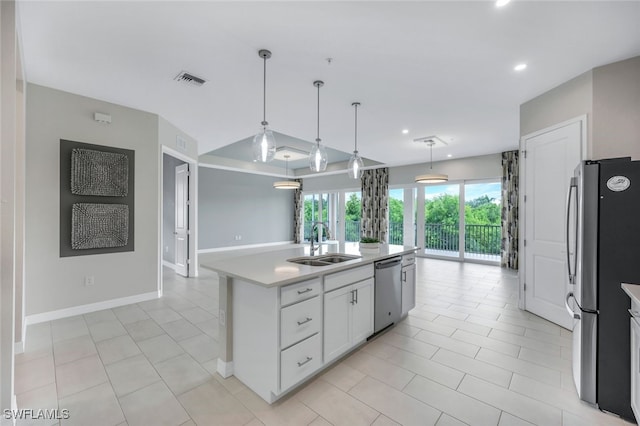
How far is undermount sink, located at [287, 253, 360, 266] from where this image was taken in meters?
2.73

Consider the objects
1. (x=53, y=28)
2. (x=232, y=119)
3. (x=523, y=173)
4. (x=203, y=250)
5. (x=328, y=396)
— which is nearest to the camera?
(x=328, y=396)

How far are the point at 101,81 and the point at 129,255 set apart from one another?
87.9 inches

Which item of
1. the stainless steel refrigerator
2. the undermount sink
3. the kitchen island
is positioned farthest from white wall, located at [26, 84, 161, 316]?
the stainless steel refrigerator

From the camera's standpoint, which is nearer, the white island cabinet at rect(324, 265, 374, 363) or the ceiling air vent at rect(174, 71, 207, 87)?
the white island cabinet at rect(324, 265, 374, 363)

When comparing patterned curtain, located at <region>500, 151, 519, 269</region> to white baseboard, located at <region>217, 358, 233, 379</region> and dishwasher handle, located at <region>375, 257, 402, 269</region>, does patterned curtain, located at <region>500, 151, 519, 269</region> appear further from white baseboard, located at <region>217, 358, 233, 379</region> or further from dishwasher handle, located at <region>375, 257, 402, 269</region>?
white baseboard, located at <region>217, 358, 233, 379</region>

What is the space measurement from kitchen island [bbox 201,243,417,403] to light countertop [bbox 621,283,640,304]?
1.74 metres

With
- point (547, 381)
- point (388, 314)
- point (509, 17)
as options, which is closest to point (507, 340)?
point (547, 381)

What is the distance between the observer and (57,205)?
3303mm

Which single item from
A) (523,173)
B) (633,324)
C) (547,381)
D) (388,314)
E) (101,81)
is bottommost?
(547,381)

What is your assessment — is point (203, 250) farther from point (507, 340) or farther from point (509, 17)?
point (509, 17)

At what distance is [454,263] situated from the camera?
7234 millimetres

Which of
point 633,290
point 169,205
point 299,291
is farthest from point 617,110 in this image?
point 169,205

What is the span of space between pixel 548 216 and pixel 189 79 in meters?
4.58

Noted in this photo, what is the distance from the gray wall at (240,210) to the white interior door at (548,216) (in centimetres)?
800
